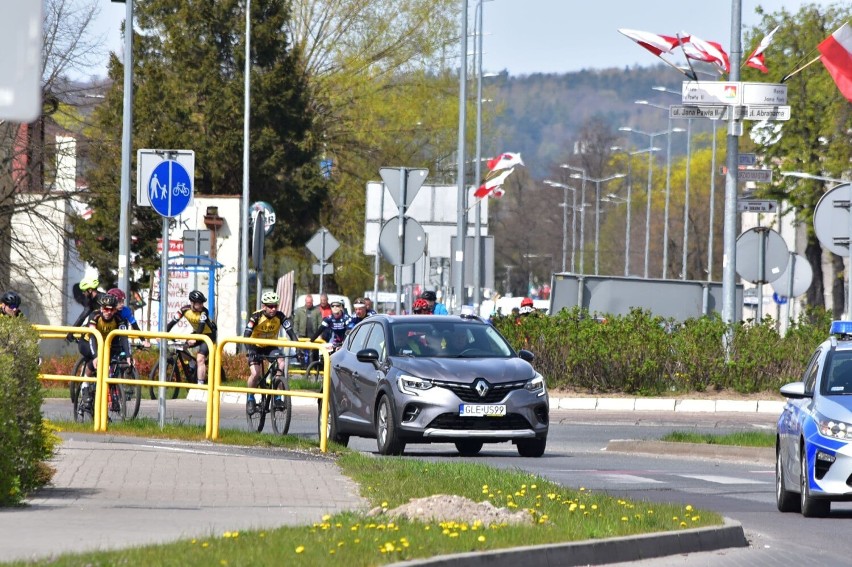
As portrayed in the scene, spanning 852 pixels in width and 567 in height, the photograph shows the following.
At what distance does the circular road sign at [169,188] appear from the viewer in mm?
19297

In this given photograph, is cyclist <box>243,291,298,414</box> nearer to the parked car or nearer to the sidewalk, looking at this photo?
the parked car

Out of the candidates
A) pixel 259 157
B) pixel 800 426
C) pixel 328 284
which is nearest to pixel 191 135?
pixel 259 157

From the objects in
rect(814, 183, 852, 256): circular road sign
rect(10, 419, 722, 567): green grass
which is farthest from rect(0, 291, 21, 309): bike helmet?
rect(814, 183, 852, 256): circular road sign

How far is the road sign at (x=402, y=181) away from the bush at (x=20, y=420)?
1483 centimetres

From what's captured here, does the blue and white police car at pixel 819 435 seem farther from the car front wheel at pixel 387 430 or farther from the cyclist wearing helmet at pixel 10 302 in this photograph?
the cyclist wearing helmet at pixel 10 302

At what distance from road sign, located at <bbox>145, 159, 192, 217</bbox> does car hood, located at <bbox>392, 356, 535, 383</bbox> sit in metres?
2.96

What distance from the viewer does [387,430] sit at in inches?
727

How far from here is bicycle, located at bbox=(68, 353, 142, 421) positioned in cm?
2017

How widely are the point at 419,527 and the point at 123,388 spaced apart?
34.3 ft

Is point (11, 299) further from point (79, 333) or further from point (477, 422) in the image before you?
point (477, 422)

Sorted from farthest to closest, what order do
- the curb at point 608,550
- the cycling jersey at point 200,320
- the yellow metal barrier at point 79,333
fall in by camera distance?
the cycling jersey at point 200,320, the yellow metal barrier at point 79,333, the curb at point 608,550

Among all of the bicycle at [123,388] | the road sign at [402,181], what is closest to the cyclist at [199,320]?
the bicycle at [123,388]

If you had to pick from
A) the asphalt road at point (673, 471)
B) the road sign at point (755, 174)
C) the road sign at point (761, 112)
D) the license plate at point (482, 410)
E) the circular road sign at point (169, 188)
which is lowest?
the asphalt road at point (673, 471)

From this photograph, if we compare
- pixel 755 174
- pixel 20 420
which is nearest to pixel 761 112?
pixel 755 174
